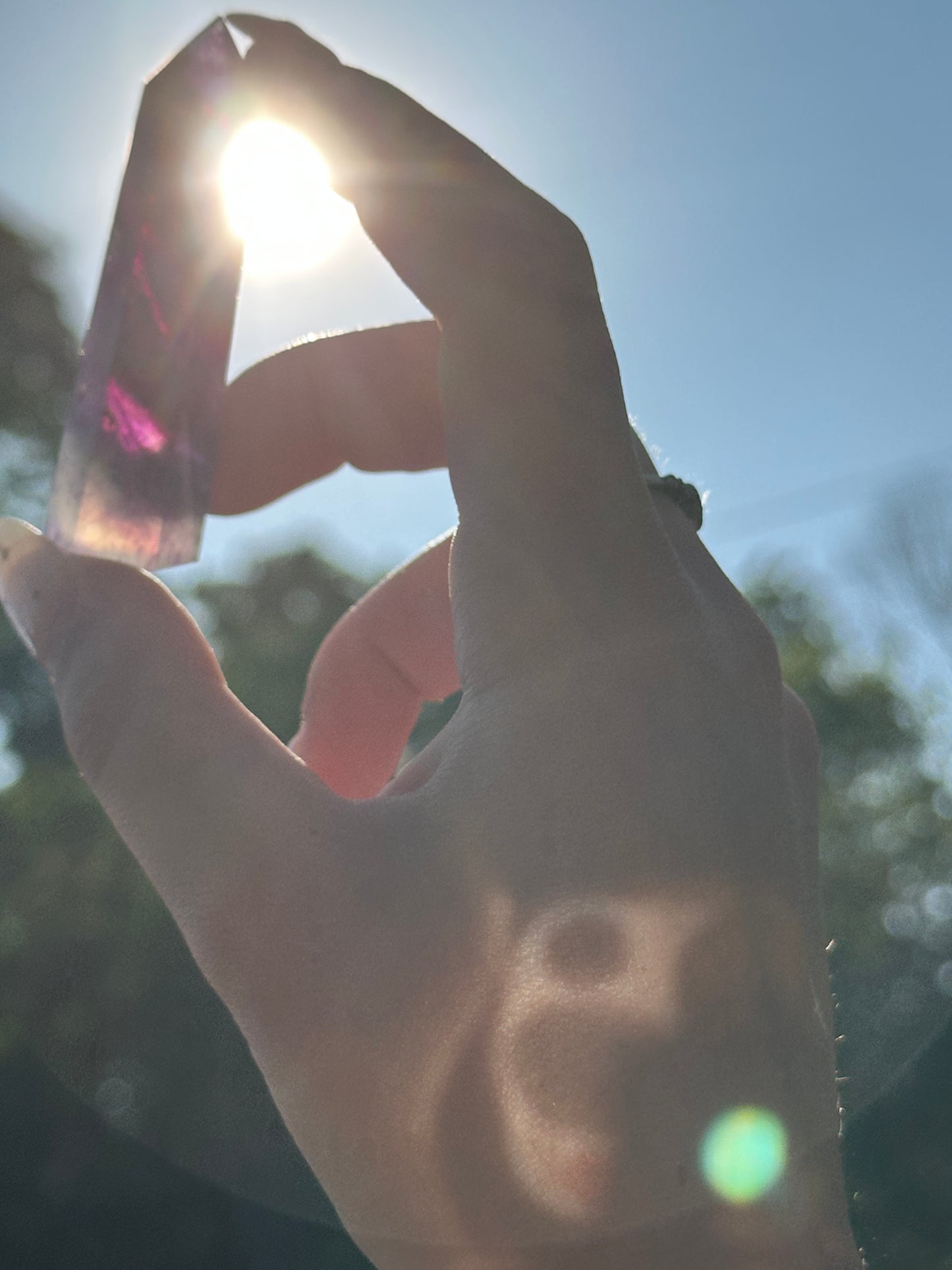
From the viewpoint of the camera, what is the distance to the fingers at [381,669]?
121cm

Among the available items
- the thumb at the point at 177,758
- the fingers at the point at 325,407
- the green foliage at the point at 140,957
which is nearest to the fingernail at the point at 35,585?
the thumb at the point at 177,758

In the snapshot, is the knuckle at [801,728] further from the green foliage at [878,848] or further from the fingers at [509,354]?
the green foliage at [878,848]

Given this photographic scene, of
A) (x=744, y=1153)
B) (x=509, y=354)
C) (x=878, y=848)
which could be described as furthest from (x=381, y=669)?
(x=878, y=848)

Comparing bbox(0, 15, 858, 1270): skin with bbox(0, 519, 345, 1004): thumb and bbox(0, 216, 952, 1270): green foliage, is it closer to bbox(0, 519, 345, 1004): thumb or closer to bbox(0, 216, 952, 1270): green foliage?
bbox(0, 519, 345, 1004): thumb

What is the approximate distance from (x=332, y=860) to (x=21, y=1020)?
8.63m

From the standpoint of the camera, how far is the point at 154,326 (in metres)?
0.98

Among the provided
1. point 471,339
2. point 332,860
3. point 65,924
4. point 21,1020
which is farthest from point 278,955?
point 21,1020

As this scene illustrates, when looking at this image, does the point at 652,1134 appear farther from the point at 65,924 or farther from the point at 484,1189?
the point at 65,924

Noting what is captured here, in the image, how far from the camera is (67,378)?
8.00 m

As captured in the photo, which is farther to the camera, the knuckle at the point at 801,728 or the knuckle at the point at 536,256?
the knuckle at the point at 801,728

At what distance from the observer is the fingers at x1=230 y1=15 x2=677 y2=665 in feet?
2.21

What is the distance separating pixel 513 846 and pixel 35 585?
546 mm

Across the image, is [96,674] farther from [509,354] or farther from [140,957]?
[140,957]

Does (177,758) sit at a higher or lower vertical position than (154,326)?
lower
